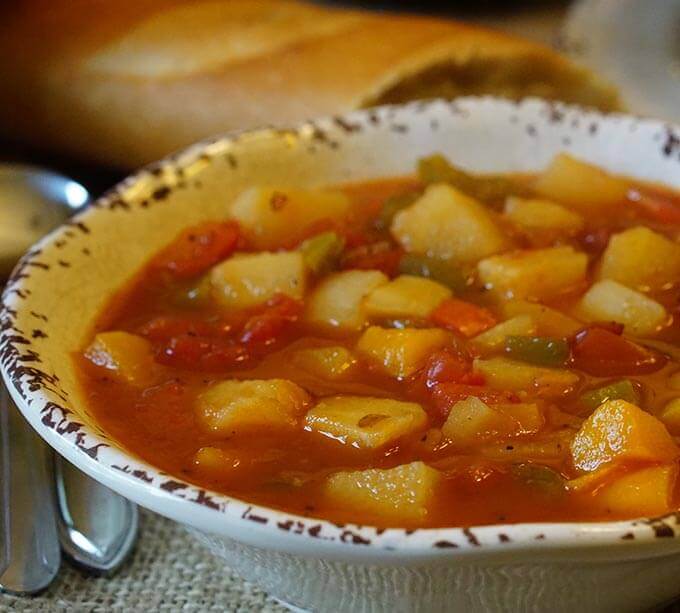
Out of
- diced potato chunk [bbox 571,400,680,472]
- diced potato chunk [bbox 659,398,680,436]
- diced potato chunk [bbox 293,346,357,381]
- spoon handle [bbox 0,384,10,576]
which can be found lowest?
spoon handle [bbox 0,384,10,576]

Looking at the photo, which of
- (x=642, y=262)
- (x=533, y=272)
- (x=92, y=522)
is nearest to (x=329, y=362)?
(x=533, y=272)

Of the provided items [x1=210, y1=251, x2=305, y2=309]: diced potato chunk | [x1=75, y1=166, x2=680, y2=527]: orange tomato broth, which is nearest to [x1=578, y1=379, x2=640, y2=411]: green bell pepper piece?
[x1=75, y1=166, x2=680, y2=527]: orange tomato broth

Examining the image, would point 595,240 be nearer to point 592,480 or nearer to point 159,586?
point 592,480

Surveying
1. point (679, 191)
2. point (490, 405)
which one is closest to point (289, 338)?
point (490, 405)

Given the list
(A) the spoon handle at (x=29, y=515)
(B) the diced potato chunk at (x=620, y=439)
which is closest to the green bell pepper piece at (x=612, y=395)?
(B) the diced potato chunk at (x=620, y=439)

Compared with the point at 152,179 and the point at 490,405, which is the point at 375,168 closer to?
the point at 152,179

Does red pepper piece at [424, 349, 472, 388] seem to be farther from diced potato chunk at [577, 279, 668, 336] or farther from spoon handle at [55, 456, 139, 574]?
spoon handle at [55, 456, 139, 574]

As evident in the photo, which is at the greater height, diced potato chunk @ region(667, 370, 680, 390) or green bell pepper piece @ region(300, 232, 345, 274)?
diced potato chunk @ region(667, 370, 680, 390)
